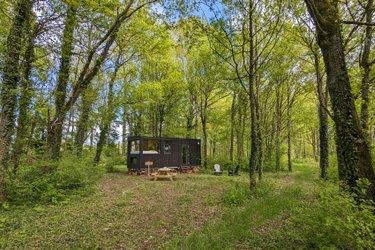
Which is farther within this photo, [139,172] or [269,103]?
[269,103]

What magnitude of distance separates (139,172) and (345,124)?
11.2 metres

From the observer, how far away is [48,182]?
6004mm

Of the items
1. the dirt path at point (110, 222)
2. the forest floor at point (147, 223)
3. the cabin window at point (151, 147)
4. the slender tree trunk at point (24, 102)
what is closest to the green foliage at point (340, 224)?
the forest floor at point (147, 223)

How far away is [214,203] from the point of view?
5.87 meters

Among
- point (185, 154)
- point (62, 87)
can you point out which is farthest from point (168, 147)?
point (62, 87)

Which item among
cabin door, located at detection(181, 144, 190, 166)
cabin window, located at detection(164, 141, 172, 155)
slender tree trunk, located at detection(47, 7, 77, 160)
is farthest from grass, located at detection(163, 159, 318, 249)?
cabin door, located at detection(181, 144, 190, 166)

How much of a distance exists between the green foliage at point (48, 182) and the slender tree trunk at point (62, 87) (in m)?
0.63

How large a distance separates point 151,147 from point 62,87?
7.14 meters

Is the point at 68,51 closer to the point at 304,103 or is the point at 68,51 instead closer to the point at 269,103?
the point at 269,103

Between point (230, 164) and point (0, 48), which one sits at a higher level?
point (0, 48)

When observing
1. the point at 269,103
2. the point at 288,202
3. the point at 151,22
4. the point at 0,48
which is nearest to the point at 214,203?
the point at 288,202

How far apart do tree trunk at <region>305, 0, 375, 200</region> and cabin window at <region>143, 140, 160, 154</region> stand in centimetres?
1116

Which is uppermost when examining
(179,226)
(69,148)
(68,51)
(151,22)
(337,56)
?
(151,22)

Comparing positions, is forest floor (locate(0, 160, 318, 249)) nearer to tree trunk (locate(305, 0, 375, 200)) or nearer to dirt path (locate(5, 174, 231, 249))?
dirt path (locate(5, 174, 231, 249))
